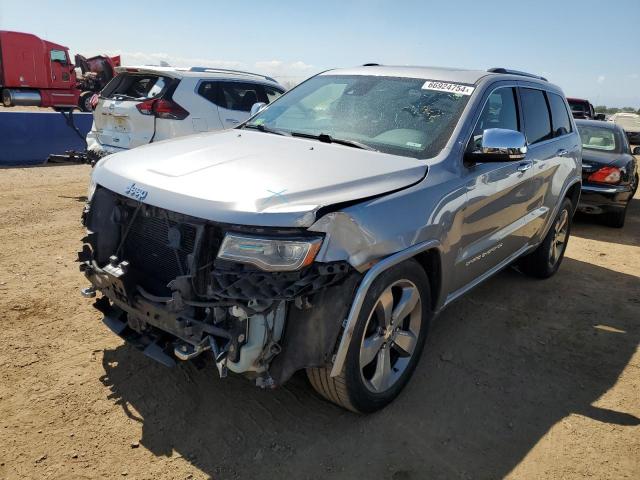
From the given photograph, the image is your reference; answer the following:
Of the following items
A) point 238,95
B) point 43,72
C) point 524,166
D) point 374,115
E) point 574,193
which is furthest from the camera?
point 43,72

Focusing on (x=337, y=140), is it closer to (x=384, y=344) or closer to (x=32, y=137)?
(x=384, y=344)

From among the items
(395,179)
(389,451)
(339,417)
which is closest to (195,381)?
(339,417)

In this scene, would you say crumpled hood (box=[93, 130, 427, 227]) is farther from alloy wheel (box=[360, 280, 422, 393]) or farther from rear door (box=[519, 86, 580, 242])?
rear door (box=[519, 86, 580, 242])

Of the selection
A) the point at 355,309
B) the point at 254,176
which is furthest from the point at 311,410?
the point at 254,176

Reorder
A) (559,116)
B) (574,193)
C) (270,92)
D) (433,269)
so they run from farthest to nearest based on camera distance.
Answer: (270,92)
(574,193)
(559,116)
(433,269)

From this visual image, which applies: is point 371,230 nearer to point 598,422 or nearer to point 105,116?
point 598,422

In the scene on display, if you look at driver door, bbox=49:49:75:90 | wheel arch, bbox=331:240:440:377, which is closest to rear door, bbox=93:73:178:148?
wheel arch, bbox=331:240:440:377

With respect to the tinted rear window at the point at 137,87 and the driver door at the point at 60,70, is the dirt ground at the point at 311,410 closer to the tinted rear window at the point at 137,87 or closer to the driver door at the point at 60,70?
the tinted rear window at the point at 137,87

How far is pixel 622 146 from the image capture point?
8742 mm

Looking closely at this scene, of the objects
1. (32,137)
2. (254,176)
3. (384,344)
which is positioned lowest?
(32,137)

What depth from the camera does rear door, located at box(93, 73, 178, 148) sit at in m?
6.74

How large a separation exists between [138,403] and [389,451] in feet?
4.52

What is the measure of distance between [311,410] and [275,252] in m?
1.12

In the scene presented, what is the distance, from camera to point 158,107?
264 inches
